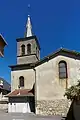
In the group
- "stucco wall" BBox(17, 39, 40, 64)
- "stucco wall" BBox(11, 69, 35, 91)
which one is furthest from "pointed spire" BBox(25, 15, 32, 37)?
"stucco wall" BBox(11, 69, 35, 91)

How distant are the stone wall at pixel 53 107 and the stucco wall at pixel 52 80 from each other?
0.09 metres

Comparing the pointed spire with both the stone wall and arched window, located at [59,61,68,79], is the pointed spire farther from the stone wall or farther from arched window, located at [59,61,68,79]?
the stone wall

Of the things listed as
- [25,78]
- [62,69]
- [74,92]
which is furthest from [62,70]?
[74,92]

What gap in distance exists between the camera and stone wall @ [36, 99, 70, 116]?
2295 cm

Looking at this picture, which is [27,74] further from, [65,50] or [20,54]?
[65,50]

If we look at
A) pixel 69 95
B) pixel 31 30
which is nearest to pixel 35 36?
pixel 31 30

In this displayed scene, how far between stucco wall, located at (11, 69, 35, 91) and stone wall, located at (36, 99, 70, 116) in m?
6.69

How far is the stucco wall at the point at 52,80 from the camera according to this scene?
2331 centimetres

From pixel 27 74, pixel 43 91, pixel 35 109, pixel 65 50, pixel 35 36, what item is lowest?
pixel 35 109

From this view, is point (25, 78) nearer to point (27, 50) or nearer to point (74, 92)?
point (27, 50)

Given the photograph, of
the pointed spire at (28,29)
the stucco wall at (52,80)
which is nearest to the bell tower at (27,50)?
the pointed spire at (28,29)

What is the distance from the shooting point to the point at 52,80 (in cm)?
2398

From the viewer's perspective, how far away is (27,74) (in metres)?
31.1

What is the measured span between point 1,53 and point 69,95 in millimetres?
6053
